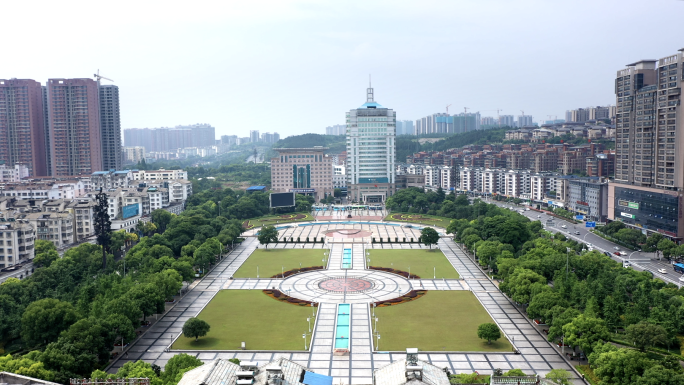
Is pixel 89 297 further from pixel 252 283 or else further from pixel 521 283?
pixel 521 283

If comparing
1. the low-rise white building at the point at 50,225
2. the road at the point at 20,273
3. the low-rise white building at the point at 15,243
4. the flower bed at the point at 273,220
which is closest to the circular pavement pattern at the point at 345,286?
the road at the point at 20,273

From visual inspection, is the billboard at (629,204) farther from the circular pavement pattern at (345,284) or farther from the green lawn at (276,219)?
the green lawn at (276,219)

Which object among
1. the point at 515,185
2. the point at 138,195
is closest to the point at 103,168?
the point at 138,195

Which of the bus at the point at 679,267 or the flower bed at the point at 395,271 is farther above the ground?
the bus at the point at 679,267

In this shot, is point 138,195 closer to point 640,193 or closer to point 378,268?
point 378,268

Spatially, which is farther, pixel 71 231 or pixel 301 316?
pixel 71 231

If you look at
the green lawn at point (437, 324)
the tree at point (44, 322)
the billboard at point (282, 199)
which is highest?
the billboard at point (282, 199)
